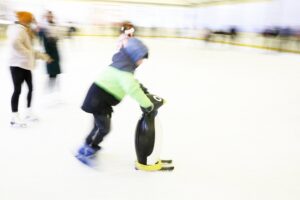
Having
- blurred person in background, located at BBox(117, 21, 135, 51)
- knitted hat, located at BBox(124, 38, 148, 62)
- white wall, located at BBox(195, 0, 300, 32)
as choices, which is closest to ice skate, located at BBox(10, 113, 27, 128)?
blurred person in background, located at BBox(117, 21, 135, 51)

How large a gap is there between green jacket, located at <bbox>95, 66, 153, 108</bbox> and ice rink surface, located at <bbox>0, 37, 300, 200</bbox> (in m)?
0.60

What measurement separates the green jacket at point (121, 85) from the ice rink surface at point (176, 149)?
600mm

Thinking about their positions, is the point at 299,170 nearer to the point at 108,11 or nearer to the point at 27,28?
the point at 27,28

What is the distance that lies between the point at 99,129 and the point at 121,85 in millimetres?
446

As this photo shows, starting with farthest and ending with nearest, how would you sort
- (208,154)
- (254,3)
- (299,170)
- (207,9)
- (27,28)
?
(207,9), (254,3), (27,28), (208,154), (299,170)

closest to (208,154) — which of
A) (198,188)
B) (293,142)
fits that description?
(198,188)

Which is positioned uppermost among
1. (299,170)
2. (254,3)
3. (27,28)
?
(254,3)

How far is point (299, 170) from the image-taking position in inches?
104

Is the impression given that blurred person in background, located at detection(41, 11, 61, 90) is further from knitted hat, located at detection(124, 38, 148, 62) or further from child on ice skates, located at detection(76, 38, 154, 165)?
knitted hat, located at detection(124, 38, 148, 62)

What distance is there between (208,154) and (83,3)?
18.9 metres

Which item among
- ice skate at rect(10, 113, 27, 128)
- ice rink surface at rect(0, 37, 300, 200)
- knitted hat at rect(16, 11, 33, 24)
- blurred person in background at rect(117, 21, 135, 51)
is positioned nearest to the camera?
ice rink surface at rect(0, 37, 300, 200)

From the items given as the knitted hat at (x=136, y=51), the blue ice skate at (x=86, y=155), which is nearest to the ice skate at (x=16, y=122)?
the blue ice skate at (x=86, y=155)

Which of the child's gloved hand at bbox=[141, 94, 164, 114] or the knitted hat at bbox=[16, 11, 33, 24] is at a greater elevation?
the knitted hat at bbox=[16, 11, 33, 24]

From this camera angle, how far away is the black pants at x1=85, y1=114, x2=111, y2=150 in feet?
7.84
